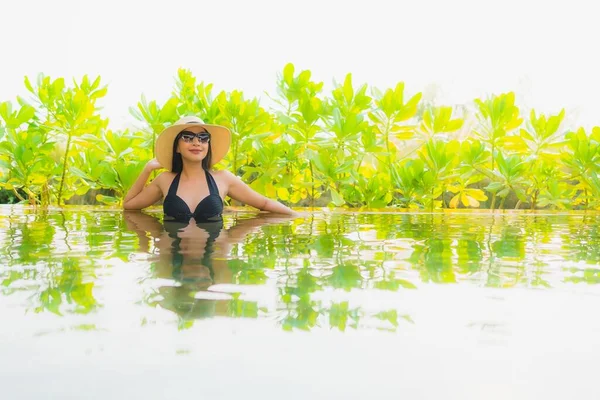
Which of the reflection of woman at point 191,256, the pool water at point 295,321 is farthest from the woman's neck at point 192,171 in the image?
the pool water at point 295,321

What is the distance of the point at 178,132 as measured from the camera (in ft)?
11.2

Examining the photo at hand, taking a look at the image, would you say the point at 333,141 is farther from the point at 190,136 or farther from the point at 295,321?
the point at 295,321

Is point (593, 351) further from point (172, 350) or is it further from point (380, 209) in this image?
point (380, 209)

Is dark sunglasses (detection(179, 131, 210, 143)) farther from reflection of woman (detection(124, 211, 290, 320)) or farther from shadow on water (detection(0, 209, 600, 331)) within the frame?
shadow on water (detection(0, 209, 600, 331))

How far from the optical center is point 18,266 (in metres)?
1.63

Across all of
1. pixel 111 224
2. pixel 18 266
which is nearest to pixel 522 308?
pixel 18 266

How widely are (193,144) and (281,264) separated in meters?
1.85

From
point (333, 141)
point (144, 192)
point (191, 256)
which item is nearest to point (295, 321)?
point (191, 256)

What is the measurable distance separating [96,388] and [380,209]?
3.59 m

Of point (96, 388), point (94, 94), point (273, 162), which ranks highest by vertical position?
point (94, 94)

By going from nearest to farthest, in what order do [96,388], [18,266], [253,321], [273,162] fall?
[96,388] < [253,321] < [18,266] < [273,162]

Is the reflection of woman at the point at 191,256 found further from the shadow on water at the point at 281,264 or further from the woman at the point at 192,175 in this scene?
the woman at the point at 192,175

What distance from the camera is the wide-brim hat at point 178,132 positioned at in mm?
3376

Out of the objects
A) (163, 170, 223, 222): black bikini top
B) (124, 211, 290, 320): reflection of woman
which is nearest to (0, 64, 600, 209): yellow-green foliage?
(163, 170, 223, 222): black bikini top
